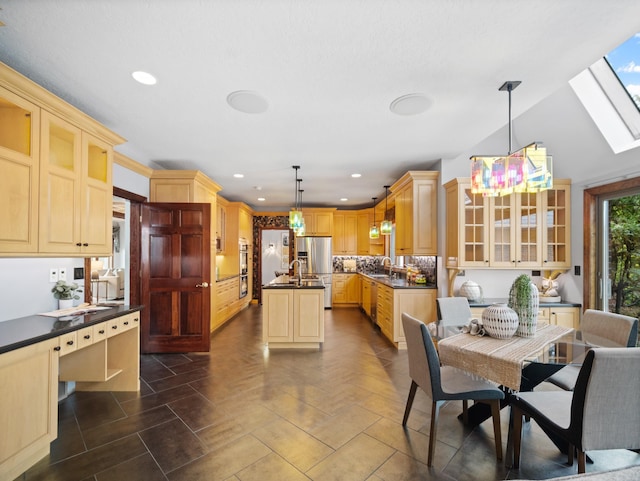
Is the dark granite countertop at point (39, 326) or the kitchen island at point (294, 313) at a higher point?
the dark granite countertop at point (39, 326)

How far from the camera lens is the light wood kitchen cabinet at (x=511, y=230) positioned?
392cm

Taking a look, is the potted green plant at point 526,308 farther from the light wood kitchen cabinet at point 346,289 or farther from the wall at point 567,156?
the light wood kitchen cabinet at point 346,289

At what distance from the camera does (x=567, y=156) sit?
12.6ft

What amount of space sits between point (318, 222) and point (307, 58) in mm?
5924

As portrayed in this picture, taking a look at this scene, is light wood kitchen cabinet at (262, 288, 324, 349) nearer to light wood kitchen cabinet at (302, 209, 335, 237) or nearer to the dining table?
the dining table

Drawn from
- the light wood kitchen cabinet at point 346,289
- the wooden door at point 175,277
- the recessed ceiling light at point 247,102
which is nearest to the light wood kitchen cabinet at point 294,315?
the wooden door at point 175,277

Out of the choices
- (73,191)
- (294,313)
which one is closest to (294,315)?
(294,313)

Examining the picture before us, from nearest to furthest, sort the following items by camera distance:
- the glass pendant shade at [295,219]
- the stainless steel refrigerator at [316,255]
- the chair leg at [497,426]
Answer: the chair leg at [497,426]
the glass pendant shade at [295,219]
the stainless steel refrigerator at [316,255]

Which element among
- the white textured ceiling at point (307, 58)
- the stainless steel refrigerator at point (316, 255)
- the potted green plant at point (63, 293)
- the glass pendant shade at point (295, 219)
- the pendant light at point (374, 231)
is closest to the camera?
the white textured ceiling at point (307, 58)

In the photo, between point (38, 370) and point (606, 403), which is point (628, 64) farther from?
point (38, 370)

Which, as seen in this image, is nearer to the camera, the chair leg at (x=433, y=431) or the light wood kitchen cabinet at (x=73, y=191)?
the chair leg at (x=433, y=431)

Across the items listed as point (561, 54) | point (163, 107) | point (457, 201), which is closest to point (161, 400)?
point (163, 107)

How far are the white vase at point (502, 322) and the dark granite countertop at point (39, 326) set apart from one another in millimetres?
3008

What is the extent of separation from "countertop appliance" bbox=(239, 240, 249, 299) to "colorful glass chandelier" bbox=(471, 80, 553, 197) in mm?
5799
